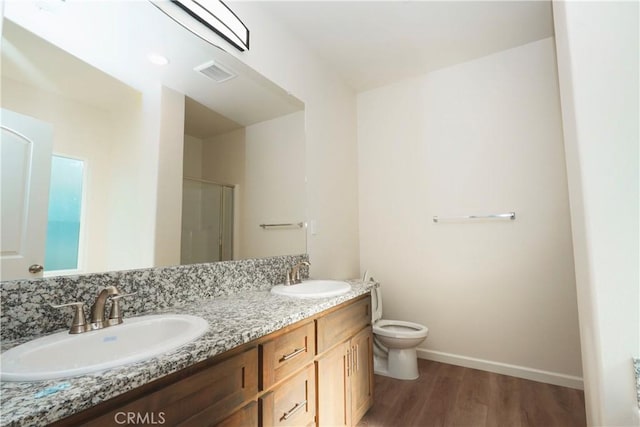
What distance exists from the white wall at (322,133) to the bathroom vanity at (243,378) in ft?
2.35

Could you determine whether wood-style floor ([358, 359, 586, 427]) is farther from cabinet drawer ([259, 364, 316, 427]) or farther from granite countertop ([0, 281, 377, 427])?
granite countertop ([0, 281, 377, 427])

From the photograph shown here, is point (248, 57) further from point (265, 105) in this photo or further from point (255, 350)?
point (255, 350)

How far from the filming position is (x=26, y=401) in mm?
505

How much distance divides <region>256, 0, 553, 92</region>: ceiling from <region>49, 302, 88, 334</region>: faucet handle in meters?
1.84

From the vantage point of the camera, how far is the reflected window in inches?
36.2

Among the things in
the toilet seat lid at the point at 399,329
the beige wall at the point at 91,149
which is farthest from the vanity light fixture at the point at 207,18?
the toilet seat lid at the point at 399,329

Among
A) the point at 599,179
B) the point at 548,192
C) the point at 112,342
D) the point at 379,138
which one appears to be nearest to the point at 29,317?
the point at 112,342

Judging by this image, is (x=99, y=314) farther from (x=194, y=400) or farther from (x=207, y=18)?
(x=207, y=18)

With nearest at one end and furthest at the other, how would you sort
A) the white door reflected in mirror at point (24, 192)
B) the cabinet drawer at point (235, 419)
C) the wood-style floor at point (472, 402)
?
the cabinet drawer at point (235, 419)
the white door reflected in mirror at point (24, 192)
the wood-style floor at point (472, 402)

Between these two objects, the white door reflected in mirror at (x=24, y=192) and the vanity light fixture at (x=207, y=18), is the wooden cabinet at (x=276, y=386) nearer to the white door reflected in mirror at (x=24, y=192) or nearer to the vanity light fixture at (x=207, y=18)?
the white door reflected in mirror at (x=24, y=192)

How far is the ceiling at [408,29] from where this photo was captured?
6.09ft

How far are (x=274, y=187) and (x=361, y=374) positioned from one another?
123 centimetres

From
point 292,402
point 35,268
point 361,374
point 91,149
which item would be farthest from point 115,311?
point 361,374

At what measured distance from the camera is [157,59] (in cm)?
125
